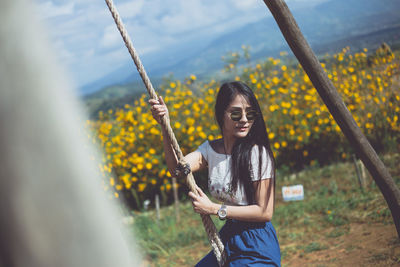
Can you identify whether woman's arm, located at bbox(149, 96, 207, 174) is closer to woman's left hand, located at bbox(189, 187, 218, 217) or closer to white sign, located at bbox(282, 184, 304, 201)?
woman's left hand, located at bbox(189, 187, 218, 217)

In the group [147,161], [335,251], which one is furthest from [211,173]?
[147,161]

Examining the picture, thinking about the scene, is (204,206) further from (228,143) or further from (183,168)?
(228,143)

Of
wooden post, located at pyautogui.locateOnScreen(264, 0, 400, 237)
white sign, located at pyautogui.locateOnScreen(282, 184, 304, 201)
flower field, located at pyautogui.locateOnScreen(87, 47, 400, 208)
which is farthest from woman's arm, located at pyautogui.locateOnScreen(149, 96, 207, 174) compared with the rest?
flower field, located at pyautogui.locateOnScreen(87, 47, 400, 208)

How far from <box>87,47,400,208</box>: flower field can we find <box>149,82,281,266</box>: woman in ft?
9.64

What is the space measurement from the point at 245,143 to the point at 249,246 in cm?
48

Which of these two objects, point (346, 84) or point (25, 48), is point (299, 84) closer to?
point (346, 84)

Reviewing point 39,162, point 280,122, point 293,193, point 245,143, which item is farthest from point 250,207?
point 280,122

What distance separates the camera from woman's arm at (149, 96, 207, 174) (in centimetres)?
160

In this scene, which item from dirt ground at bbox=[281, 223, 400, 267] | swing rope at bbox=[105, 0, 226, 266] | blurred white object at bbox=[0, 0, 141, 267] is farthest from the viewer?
dirt ground at bbox=[281, 223, 400, 267]

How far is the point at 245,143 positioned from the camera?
1.78m

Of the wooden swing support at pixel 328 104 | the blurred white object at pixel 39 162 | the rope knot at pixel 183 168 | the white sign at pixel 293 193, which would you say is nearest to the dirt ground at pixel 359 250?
the white sign at pixel 293 193

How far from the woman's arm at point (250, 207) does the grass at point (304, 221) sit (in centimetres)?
190

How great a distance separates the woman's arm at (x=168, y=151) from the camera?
1.60 metres

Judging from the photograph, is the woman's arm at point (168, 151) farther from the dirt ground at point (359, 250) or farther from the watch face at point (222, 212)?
the dirt ground at point (359, 250)
